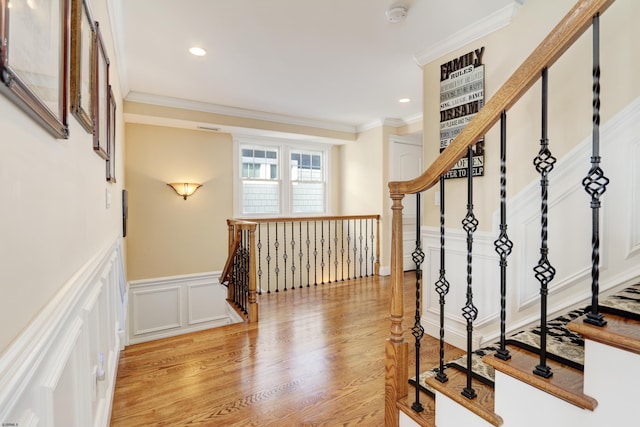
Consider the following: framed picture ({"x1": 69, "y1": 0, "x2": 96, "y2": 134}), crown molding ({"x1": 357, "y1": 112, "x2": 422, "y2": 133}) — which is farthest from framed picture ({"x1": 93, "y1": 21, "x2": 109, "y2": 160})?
crown molding ({"x1": 357, "y1": 112, "x2": 422, "y2": 133})

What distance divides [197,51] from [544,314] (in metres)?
3.13

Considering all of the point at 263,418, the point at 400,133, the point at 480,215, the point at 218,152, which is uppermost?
the point at 400,133

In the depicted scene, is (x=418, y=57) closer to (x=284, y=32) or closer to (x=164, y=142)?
(x=284, y=32)

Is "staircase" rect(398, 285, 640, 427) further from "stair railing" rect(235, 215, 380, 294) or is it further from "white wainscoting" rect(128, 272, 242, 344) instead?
"stair railing" rect(235, 215, 380, 294)

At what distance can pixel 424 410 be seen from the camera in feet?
4.99

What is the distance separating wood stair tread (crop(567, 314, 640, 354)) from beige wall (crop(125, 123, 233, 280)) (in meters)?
4.75

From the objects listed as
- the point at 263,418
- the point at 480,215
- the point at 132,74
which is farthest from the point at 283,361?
the point at 132,74

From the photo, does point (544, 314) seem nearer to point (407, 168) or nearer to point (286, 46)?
point (286, 46)

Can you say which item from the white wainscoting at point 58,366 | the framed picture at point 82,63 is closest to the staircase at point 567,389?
the white wainscoting at point 58,366

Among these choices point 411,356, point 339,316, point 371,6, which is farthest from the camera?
point 339,316

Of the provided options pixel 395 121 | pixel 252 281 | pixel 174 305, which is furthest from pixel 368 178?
pixel 174 305

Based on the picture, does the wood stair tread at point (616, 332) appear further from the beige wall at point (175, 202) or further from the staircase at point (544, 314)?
the beige wall at point (175, 202)

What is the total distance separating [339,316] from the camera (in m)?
3.25

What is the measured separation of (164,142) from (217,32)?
255 centimetres
